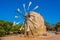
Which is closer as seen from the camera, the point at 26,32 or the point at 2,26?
→ the point at 26,32

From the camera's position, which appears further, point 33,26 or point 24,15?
point 33,26

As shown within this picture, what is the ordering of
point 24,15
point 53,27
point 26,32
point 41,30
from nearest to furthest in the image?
point 24,15 → point 26,32 → point 41,30 → point 53,27

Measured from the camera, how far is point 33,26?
74.7ft

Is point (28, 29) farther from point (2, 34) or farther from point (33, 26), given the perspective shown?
point (2, 34)

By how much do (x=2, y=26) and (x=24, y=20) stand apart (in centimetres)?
1288

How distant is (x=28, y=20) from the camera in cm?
2162

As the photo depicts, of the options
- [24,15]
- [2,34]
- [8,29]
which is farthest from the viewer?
[8,29]

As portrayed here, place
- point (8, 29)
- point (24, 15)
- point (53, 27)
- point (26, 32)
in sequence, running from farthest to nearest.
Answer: point (53, 27), point (8, 29), point (26, 32), point (24, 15)

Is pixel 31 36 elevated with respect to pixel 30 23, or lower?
lower

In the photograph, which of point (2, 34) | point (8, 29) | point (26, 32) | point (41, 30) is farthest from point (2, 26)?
point (26, 32)

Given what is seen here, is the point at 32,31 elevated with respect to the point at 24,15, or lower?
lower

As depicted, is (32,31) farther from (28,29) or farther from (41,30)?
(41,30)

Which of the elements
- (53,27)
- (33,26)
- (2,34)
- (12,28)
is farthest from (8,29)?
(53,27)

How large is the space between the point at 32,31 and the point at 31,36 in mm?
640
